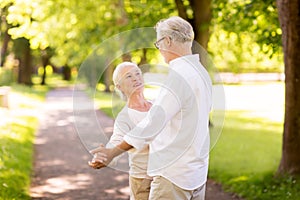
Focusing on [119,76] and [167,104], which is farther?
[119,76]

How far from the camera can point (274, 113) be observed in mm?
27000

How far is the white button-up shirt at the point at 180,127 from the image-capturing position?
11.9ft

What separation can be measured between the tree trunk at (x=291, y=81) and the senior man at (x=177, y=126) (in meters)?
4.78

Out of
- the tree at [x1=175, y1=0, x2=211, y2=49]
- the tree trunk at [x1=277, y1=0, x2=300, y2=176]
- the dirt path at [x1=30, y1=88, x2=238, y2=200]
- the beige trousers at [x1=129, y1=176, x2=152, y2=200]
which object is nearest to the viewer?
the beige trousers at [x1=129, y1=176, x2=152, y2=200]

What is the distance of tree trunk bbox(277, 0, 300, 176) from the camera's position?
8281 millimetres

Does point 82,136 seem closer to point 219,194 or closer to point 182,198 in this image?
point 182,198

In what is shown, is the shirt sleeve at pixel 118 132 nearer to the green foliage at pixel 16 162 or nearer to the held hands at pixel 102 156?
the held hands at pixel 102 156

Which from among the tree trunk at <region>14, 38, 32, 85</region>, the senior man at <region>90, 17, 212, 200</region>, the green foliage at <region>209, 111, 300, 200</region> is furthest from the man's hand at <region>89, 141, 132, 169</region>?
the tree trunk at <region>14, 38, 32, 85</region>

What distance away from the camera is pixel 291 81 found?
850 cm

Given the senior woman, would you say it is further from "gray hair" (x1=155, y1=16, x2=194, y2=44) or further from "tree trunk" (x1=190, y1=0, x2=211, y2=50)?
"tree trunk" (x1=190, y1=0, x2=211, y2=50)

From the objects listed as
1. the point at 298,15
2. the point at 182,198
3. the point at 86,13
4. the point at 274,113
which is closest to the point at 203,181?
the point at 182,198

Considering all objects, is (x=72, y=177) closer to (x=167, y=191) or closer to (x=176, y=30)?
(x=167, y=191)

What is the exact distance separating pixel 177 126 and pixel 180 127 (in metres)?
0.02

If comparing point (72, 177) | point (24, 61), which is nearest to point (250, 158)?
point (72, 177)
